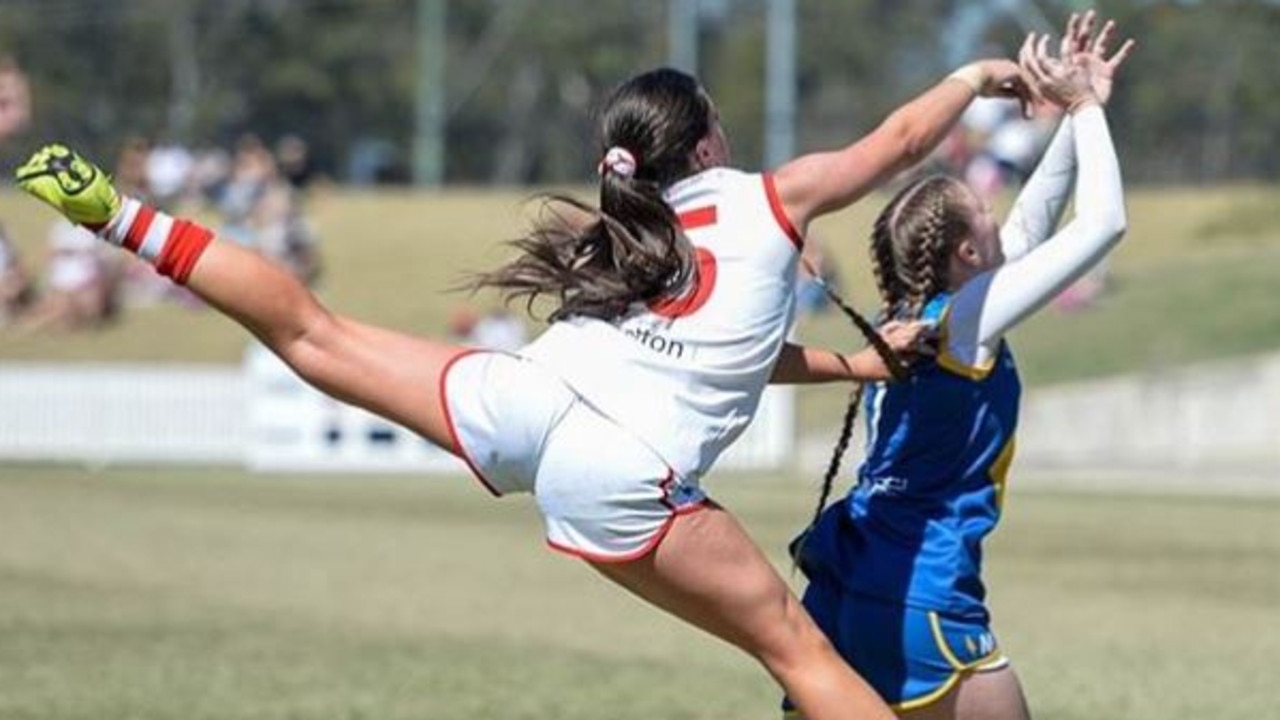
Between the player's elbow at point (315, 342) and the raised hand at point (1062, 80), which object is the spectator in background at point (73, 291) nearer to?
the player's elbow at point (315, 342)

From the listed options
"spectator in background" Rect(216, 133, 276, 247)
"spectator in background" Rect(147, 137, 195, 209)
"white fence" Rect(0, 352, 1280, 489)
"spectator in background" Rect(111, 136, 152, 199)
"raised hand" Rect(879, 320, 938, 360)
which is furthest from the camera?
"spectator in background" Rect(147, 137, 195, 209)

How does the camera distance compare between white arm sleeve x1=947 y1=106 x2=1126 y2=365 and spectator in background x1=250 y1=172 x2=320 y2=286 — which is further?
spectator in background x1=250 y1=172 x2=320 y2=286

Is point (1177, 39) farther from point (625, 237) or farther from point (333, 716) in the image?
point (625, 237)

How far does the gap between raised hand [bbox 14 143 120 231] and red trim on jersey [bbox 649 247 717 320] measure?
1287 millimetres

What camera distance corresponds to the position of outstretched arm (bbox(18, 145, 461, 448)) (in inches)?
258

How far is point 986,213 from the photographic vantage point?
6746 mm

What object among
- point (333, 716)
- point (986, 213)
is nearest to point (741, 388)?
point (986, 213)

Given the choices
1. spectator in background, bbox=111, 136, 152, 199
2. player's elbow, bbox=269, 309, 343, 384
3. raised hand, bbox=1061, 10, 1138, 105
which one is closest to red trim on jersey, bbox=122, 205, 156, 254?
player's elbow, bbox=269, 309, 343, 384

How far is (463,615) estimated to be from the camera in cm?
1532

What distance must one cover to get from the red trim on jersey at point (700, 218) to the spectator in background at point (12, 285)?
29.3 metres

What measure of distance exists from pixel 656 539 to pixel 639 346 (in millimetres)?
446

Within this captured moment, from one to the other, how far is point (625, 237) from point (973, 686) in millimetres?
1305

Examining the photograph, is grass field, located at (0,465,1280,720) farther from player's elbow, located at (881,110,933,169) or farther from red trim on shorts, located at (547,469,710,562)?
player's elbow, located at (881,110,933,169)

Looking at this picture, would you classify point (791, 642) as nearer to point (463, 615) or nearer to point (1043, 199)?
point (1043, 199)
